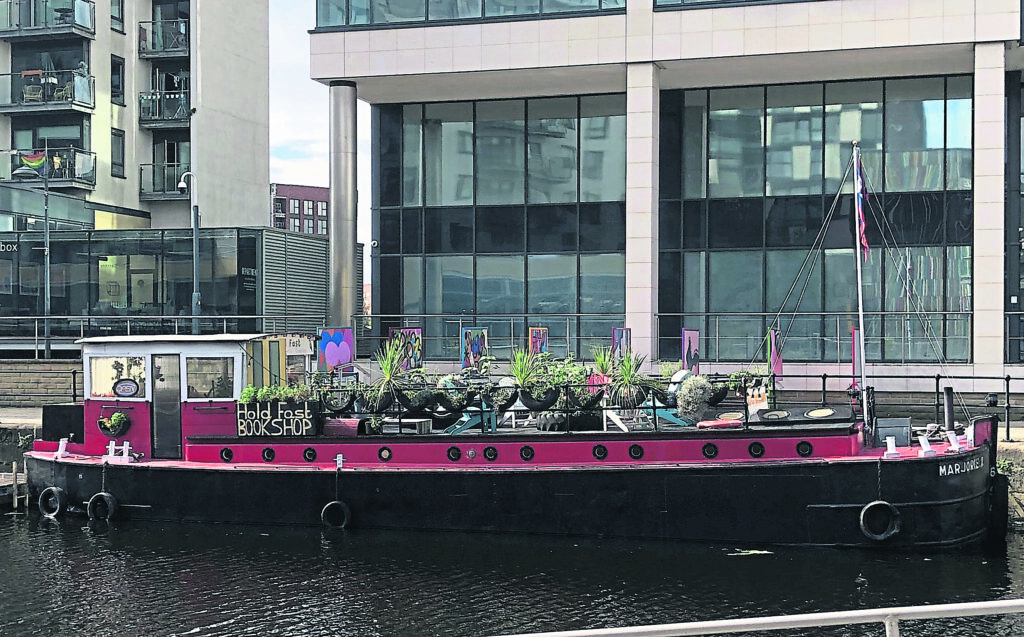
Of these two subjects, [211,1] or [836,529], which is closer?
[836,529]

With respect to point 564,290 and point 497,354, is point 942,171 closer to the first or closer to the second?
point 564,290

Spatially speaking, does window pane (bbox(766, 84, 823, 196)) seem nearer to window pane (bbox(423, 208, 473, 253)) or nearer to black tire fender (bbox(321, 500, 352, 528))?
window pane (bbox(423, 208, 473, 253))

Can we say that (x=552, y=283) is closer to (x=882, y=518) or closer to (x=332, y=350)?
(x=332, y=350)

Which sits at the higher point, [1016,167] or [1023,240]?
[1016,167]

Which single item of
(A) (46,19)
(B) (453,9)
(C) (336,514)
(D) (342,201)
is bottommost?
(C) (336,514)

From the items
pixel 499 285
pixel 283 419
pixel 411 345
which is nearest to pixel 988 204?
pixel 499 285

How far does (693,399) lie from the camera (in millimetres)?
18797

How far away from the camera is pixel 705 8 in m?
28.3

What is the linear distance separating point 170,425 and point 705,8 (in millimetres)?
16020

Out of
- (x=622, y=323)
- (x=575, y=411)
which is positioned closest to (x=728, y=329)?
(x=622, y=323)

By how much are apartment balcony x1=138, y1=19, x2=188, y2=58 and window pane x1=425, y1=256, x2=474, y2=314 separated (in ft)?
→ 65.8

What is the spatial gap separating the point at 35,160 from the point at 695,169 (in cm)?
2649

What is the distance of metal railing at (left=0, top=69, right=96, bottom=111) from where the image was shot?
44562mm

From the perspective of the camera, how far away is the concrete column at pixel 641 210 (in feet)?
95.7
